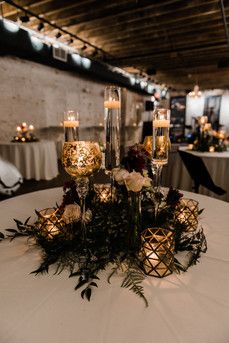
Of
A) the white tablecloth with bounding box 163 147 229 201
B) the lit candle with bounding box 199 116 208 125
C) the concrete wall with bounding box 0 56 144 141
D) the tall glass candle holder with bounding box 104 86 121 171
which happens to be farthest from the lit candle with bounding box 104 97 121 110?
the concrete wall with bounding box 0 56 144 141

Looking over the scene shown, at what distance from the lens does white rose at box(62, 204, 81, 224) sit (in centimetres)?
78

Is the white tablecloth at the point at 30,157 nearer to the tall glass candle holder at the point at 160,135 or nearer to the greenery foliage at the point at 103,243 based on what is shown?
→ the greenery foliage at the point at 103,243

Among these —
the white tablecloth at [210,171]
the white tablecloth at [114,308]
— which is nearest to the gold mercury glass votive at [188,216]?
the white tablecloth at [114,308]

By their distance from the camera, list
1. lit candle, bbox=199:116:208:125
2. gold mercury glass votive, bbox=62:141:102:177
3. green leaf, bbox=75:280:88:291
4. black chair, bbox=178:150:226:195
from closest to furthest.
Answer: green leaf, bbox=75:280:88:291 < gold mercury glass votive, bbox=62:141:102:177 < black chair, bbox=178:150:226:195 < lit candle, bbox=199:116:208:125

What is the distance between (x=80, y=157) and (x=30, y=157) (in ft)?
12.7

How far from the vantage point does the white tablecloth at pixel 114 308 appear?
0.47 m

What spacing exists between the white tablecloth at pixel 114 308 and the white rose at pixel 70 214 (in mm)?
153

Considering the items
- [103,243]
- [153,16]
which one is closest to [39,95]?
[153,16]

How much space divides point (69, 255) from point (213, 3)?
473cm

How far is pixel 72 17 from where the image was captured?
4316 mm

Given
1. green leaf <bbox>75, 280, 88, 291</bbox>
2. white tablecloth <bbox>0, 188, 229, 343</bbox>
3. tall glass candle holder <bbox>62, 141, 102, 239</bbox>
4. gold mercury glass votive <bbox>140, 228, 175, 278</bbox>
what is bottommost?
white tablecloth <bbox>0, 188, 229, 343</bbox>

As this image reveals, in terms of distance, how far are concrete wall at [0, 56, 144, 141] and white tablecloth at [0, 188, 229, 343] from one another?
5620 mm

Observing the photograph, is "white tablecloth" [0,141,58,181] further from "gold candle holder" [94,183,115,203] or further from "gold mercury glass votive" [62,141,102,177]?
"gold mercury glass votive" [62,141,102,177]

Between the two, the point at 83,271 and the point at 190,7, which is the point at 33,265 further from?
the point at 190,7
